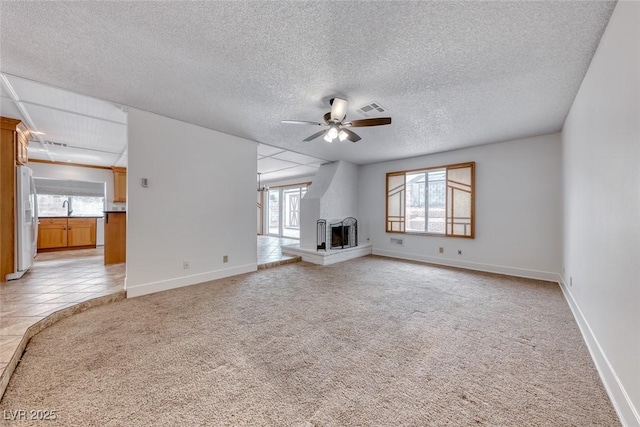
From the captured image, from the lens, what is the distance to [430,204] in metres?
5.62

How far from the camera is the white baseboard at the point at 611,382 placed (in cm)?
131

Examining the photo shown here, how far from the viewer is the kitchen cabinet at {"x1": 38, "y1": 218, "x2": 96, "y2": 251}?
5756 millimetres

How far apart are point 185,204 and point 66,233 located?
4865mm

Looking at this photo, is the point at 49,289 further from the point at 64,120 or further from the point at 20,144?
the point at 64,120

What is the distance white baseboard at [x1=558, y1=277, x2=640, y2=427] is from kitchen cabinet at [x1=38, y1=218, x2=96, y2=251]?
9191 mm

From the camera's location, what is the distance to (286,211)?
973 cm

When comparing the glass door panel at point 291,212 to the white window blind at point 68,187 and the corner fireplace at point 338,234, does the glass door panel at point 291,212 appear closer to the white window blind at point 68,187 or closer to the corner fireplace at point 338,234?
the corner fireplace at point 338,234

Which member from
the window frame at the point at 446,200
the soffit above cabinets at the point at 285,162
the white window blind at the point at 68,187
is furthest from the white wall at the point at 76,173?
the window frame at the point at 446,200

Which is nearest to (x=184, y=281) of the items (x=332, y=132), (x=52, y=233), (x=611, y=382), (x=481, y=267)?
(x=332, y=132)

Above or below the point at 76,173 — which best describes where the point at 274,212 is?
below

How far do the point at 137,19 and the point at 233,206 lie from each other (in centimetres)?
288

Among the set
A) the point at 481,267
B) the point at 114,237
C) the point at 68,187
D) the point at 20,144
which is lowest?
the point at 481,267

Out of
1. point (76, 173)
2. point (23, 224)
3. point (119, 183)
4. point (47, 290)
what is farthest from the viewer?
point (119, 183)

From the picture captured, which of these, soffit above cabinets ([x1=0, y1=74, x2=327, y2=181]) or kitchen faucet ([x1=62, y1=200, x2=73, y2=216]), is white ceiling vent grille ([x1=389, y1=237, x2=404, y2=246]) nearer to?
soffit above cabinets ([x1=0, y1=74, x2=327, y2=181])
